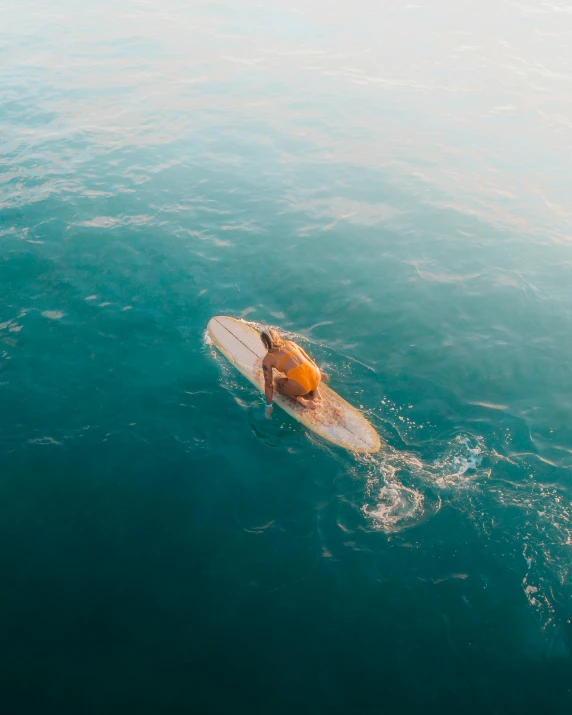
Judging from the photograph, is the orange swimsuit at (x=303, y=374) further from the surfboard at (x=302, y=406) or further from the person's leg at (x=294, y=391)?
the surfboard at (x=302, y=406)

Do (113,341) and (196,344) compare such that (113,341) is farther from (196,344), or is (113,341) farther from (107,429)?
(107,429)

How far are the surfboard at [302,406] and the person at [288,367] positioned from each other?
2.02ft

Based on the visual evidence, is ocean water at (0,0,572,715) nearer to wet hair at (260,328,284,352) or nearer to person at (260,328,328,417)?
person at (260,328,328,417)

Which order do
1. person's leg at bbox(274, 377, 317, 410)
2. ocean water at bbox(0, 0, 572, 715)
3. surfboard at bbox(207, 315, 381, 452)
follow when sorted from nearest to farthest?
ocean water at bbox(0, 0, 572, 715) → surfboard at bbox(207, 315, 381, 452) → person's leg at bbox(274, 377, 317, 410)

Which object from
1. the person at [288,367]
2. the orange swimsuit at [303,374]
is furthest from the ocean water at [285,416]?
the orange swimsuit at [303,374]

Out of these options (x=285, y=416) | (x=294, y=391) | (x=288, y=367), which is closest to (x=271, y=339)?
(x=288, y=367)

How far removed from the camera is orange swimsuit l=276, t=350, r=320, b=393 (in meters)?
13.5

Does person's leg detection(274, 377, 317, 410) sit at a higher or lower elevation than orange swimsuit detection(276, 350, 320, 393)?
lower

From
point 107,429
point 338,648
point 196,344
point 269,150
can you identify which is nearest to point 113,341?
point 196,344

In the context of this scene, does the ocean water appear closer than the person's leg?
Yes

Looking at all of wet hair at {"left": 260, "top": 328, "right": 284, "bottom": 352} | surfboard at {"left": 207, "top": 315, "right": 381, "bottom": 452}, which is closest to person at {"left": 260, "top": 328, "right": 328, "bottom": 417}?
wet hair at {"left": 260, "top": 328, "right": 284, "bottom": 352}

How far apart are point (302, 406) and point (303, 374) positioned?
113 centimetres

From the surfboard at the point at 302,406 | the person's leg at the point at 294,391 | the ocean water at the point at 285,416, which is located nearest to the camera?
the ocean water at the point at 285,416

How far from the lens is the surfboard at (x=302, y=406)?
44.0 ft
